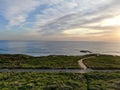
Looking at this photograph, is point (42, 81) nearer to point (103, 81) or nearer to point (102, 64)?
point (103, 81)

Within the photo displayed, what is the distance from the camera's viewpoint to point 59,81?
34250mm

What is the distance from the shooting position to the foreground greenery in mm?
30469

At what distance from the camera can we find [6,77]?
36.5 m

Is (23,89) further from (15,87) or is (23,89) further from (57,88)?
(57,88)

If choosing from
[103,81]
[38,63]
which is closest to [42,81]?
[103,81]

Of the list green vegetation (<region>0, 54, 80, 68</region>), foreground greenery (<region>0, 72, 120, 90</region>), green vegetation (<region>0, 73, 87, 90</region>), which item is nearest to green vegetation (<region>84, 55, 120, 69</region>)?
green vegetation (<region>0, 54, 80, 68</region>)

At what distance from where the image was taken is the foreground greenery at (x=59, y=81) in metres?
30.5

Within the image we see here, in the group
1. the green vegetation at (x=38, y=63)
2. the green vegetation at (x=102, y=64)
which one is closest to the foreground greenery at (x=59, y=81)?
the green vegetation at (x=102, y=64)

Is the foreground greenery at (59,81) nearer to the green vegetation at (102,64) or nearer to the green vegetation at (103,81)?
the green vegetation at (103,81)

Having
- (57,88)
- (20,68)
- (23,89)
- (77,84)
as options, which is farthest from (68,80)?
(20,68)

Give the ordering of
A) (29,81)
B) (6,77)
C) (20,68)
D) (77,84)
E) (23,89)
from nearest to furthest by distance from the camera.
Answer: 1. (23,89)
2. (77,84)
3. (29,81)
4. (6,77)
5. (20,68)

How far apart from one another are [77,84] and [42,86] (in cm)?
579

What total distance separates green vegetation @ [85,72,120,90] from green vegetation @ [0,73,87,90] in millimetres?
1246

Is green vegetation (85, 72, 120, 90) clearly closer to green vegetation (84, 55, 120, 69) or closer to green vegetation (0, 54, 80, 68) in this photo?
green vegetation (84, 55, 120, 69)
